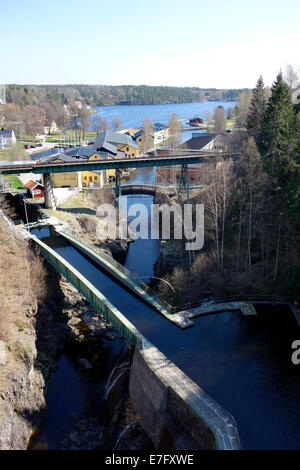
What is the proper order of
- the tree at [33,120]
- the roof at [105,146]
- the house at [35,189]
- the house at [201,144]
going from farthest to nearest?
the tree at [33,120] → the roof at [105,146] → the house at [201,144] → the house at [35,189]

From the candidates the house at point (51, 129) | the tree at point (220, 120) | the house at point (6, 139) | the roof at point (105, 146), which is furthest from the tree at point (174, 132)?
the house at point (51, 129)

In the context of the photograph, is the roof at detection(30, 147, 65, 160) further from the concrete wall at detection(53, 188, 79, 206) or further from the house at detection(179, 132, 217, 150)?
the house at detection(179, 132, 217, 150)

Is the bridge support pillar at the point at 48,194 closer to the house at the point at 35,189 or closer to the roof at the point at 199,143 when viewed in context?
the house at the point at 35,189

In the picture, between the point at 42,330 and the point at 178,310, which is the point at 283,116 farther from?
the point at 42,330

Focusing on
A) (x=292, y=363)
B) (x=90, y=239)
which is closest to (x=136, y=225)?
(x=90, y=239)

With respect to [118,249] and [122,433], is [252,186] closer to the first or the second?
[122,433]

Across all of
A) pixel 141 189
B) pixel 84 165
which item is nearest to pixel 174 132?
pixel 141 189
